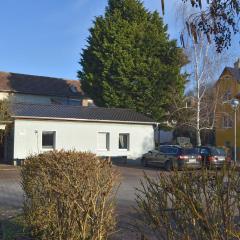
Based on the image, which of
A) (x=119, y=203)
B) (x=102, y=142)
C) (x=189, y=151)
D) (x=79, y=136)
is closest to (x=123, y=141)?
(x=102, y=142)

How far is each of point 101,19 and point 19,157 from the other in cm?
1909

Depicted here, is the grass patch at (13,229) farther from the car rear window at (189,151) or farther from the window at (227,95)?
the window at (227,95)

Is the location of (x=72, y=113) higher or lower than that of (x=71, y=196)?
higher

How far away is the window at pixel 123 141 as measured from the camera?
117 ft

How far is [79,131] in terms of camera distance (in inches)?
1303

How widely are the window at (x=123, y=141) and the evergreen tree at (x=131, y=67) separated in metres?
6.49

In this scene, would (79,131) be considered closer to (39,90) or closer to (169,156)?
(169,156)

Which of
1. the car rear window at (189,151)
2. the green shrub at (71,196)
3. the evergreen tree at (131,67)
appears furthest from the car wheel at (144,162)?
the green shrub at (71,196)

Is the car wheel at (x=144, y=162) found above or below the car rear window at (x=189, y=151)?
below

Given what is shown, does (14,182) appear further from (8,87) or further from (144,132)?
(8,87)

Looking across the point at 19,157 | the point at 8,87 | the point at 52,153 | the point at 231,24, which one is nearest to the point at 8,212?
the point at 52,153

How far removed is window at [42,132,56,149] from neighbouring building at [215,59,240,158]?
14211 millimetres

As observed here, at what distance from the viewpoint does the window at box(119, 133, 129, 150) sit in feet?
117

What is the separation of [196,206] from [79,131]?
29.5 m
